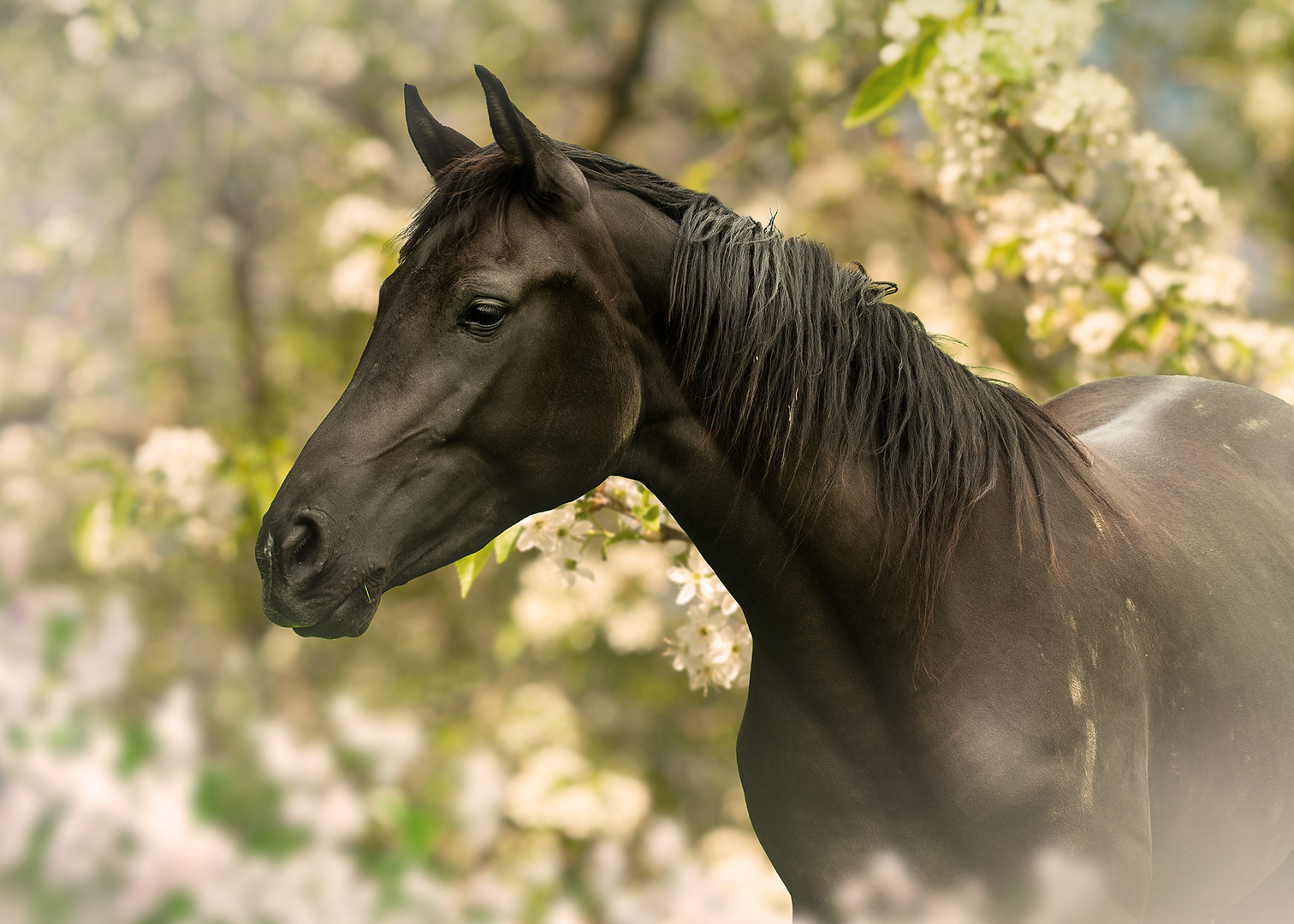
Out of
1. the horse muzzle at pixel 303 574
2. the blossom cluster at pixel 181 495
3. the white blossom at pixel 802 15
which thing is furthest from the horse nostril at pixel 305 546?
the white blossom at pixel 802 15

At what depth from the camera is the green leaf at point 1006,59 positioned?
2.20 m

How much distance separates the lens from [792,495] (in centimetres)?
148

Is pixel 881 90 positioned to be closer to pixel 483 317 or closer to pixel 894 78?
pixel 894 78

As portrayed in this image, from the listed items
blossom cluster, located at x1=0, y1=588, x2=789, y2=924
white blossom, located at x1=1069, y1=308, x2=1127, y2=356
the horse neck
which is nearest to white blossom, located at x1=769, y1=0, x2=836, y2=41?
white blossom, located at x1=1069, y1=308, x2=1127, y2=356

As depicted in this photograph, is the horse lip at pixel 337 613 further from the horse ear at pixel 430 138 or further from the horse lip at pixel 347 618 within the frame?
the horse ear at pixel 430 138

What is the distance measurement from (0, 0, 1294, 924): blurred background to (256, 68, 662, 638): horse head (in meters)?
0.77

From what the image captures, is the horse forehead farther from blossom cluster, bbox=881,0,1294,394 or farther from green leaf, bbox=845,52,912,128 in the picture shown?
blossom cluster, bbox=881,0,1294,394

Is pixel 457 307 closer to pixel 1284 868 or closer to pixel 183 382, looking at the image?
pixel 1284 868

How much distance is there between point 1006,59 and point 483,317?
4.84 ft

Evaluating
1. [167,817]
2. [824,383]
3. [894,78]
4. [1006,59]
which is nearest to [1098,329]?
[1006,59]

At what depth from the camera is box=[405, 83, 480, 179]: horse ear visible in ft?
5.24

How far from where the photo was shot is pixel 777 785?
1599mm

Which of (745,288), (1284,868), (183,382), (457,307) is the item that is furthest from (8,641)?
(183,382)

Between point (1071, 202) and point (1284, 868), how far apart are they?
5.60 ft
